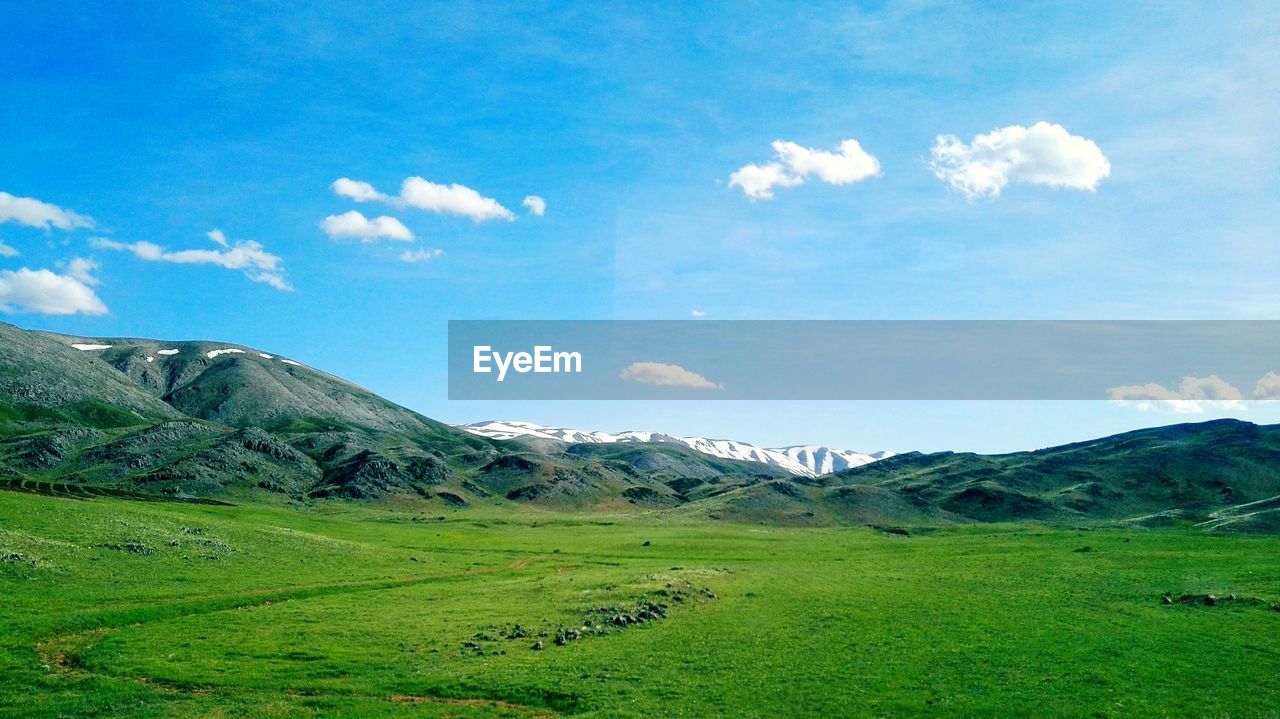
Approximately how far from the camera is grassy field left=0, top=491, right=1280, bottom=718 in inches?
1414

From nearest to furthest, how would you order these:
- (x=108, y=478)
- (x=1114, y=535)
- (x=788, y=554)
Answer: (x=788, y=554) → (x=1114, y=535) → (x=108, y=478)

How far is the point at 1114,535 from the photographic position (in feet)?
433

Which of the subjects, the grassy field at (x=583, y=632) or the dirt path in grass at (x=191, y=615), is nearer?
the grassy field at (x=583, y=632)

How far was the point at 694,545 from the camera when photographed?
380 ft

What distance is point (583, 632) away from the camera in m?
48.1

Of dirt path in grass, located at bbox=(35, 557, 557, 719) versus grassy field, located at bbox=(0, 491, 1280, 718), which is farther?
dirt path in grass, located at bbox=(35, 557, 557, 719)

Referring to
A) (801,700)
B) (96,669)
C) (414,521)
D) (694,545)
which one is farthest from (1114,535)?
(96,669)

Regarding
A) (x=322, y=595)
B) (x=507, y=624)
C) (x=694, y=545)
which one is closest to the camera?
(x=507, y=624)

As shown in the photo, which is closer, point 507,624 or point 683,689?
point 683,689

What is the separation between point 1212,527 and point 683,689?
141692 mm

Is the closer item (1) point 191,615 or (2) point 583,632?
(2) point 583,632

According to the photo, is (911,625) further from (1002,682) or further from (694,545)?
→ (694,545)

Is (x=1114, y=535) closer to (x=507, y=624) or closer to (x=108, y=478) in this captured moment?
(x=507, y=624)

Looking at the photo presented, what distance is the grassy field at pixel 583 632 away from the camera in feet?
118
